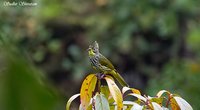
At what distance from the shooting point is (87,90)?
0.88 meters

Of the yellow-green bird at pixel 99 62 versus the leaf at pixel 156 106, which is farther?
the yellow-green bird at pixel 99 62

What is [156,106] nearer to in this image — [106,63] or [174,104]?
[174,104]

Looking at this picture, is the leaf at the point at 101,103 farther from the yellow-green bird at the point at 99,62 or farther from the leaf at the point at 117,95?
the yellow-green bird at the point at 99,62

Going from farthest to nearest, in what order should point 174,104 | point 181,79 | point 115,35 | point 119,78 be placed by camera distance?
point 115,35 → point 181,79 → point 119,78 → point 174,104

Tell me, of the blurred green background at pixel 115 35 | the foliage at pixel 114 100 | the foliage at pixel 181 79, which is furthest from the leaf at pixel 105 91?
the blurred green background at pixel 115 35

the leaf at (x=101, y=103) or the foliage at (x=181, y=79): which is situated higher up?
the foliage at (x=181, y=79)

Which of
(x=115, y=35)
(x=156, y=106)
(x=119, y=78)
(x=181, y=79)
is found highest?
(x=115, y=35)

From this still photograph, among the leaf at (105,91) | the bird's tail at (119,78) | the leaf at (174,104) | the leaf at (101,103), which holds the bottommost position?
the leaf at (101,103)

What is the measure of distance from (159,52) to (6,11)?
1.35 m

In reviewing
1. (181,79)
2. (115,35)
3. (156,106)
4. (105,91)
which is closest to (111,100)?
(105,91)

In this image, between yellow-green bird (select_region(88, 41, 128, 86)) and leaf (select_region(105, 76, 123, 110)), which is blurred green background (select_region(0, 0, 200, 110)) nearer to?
yellow-green bird (select_region(88, 41, 128, 86))

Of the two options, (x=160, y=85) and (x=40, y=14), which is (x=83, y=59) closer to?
(x=40, y=14)

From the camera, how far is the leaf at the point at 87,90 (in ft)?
2.84

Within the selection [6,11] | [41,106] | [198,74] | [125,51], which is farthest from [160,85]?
[41,106]
